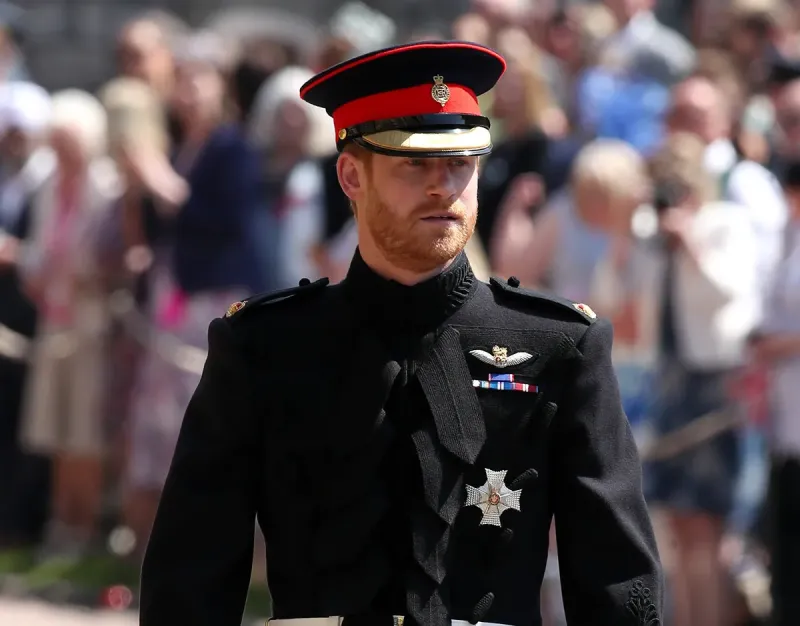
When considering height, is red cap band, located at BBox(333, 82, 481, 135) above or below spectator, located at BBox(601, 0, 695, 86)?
below

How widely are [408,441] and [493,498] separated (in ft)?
0.66

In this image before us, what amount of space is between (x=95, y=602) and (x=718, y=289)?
3.10m

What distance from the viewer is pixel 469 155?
3.60 m

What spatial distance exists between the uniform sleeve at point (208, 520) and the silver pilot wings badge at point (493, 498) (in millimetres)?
433

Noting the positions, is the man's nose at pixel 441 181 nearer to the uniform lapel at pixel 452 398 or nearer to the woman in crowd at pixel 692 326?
the uniform lapel at pixel 452 398

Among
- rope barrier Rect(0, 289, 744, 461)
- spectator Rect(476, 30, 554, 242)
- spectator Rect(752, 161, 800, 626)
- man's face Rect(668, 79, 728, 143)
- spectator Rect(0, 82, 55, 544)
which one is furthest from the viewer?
spectator Rect(0, 82, 55, 544)

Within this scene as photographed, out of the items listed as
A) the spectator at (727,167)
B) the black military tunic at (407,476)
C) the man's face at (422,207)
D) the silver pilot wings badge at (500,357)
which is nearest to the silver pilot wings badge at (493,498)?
the black military tunic at (407,476)

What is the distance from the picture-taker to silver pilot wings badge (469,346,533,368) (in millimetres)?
3729

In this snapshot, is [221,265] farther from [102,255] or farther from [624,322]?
[624,322]

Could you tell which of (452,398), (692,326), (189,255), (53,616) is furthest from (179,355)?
(452,398)

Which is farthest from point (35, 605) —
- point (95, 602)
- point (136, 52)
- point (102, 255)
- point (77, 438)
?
point (136, 52)

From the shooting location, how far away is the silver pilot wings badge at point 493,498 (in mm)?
3623

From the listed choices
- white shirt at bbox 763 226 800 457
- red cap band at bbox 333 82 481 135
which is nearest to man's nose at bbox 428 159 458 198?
red cap band at bbox 333 82 481 135

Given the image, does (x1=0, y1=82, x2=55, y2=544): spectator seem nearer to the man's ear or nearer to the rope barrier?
the rope barrier
